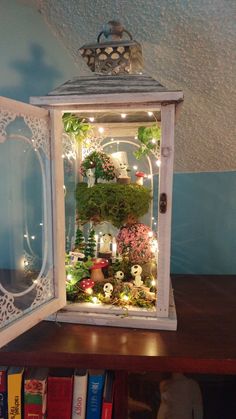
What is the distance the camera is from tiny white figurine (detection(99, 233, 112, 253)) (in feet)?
3.54

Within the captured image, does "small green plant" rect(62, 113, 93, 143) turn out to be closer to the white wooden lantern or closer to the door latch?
the white wooden lantern

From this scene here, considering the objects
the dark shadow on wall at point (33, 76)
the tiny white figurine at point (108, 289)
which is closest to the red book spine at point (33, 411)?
the tiny white figurine at point (108, 289)

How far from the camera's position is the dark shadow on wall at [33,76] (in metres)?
1.28

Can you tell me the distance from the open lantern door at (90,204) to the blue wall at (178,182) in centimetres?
41

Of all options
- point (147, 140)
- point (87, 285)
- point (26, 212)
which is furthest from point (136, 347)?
point (147, 140)

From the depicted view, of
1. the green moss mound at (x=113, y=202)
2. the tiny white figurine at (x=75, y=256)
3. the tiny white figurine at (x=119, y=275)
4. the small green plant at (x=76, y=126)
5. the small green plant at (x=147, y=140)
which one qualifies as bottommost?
the tiny white figurine at (x=119, y=275)

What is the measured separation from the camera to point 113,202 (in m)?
0.96

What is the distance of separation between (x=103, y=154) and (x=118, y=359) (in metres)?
0.63

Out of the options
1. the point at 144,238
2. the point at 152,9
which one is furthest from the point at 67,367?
the point at 152,9

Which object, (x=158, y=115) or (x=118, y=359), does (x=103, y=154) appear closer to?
(x=158, y=115)

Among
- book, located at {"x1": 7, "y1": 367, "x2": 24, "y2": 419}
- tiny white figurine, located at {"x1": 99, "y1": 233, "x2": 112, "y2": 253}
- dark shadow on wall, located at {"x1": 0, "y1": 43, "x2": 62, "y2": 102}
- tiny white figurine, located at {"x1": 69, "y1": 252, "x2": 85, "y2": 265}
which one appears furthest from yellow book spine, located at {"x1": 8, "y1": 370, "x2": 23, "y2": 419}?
dark shadow on wall, located at {"x1": 0, "y1": 43, "x2": 62, "y2": 102}

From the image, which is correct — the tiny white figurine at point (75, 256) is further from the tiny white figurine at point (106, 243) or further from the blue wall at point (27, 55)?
the blue wall at point (27, 55)

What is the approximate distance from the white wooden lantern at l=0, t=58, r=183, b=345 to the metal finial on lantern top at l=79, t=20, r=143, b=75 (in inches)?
3.1

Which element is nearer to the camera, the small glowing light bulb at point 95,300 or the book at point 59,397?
the book at point 59,397
